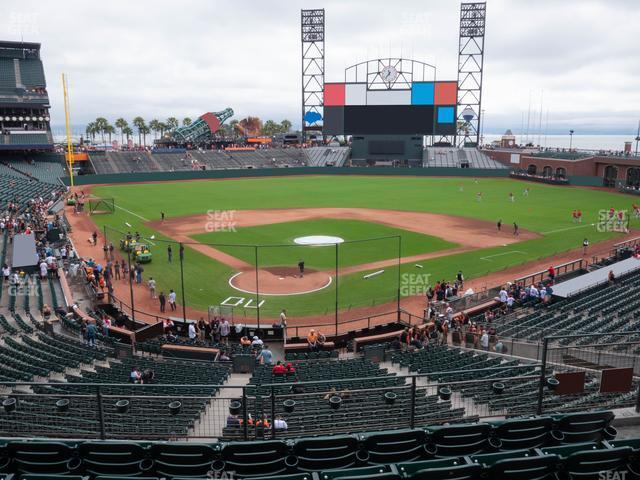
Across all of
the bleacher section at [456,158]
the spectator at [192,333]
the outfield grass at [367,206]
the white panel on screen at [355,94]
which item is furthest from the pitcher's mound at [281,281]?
the white panel on screen at [355,94]

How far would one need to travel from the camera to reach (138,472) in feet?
21.2

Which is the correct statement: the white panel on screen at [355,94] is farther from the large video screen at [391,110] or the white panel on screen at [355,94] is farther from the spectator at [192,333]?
the spectator at [192,333]

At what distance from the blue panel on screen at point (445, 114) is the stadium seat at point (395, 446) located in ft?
310

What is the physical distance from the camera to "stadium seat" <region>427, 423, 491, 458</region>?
270 inches

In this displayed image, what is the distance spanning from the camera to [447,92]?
9419cm

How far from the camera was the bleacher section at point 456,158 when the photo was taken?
96.1 metres

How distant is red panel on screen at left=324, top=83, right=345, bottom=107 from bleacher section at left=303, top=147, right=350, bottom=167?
9.82m

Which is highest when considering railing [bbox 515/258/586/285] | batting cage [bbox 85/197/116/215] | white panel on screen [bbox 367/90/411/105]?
white panel on screen [bbox 367/90/411/105]

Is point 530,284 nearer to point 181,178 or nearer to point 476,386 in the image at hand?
point 476,386

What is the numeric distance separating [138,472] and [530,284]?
86.8 feet

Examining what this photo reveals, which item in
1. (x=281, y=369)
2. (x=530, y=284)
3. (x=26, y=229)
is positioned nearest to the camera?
(x=281, y=369)

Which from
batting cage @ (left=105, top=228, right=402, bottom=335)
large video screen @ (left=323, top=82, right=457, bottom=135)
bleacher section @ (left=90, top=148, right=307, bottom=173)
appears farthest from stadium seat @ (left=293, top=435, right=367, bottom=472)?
large video screen @ (left=323, top=82, right=457, bottom=135)

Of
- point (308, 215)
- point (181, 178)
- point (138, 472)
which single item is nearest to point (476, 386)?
point (138, 472)

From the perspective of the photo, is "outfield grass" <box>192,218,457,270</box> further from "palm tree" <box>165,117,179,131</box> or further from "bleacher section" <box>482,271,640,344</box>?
"palm tree" <box>165,117,179,131</box>
